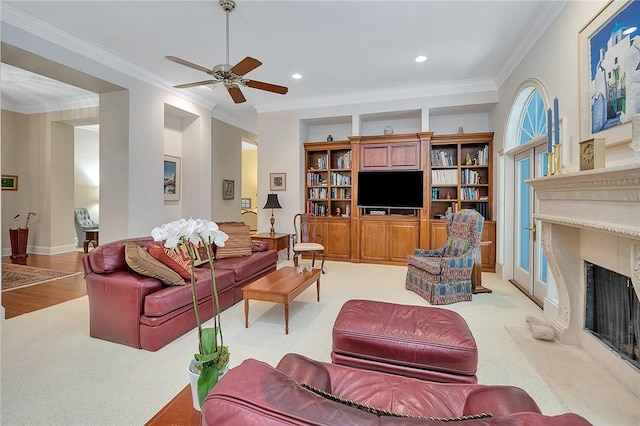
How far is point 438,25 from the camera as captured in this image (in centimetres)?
328

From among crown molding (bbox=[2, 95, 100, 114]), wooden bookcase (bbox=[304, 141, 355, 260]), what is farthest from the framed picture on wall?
wooden bookcase (bbox=[304, 141, 355, 260])

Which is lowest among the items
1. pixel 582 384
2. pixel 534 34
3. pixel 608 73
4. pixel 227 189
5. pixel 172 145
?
pixel 582 384

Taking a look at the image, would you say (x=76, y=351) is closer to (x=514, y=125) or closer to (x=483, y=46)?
(x=483, y=46)

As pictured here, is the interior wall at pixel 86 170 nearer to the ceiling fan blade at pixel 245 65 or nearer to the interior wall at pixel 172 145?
the interior wall at pixel 172 145

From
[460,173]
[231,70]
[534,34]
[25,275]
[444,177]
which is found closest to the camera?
[231,70]

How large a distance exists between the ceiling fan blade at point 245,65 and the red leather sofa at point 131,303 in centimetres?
195

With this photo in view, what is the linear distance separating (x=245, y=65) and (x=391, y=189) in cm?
341

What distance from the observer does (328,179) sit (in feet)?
19.4

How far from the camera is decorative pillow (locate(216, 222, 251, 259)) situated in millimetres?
3822

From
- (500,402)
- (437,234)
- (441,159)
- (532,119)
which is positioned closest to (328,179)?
(441,159)

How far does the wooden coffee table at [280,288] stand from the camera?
267cm

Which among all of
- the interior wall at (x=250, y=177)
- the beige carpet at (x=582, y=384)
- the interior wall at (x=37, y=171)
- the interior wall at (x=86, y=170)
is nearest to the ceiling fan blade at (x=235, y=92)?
the beige carpet at (x=582, y=384)

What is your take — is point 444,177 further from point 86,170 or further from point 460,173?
point 86,170

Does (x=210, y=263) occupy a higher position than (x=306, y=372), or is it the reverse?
(x=210, y=263)
